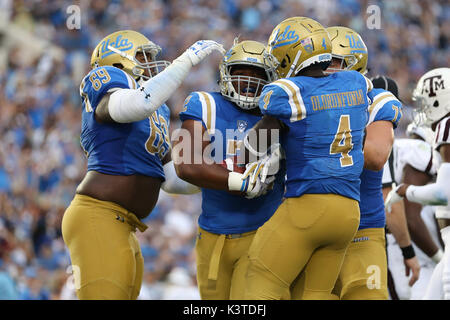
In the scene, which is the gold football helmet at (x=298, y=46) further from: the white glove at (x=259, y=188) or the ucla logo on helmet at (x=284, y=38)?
the white glove at (x=259, y=188)

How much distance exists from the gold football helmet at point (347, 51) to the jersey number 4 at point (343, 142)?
0.88 metres

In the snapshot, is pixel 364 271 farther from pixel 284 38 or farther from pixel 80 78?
pixel 80 78

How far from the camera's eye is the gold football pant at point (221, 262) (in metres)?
3.78

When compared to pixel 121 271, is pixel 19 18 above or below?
above

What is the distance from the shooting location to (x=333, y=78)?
356cm

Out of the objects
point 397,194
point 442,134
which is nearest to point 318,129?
point 442,134

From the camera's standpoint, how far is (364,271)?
409 cm

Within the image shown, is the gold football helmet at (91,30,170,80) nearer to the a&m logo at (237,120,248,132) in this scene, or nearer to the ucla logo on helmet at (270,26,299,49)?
the a&m logo at (237,120,248,132)

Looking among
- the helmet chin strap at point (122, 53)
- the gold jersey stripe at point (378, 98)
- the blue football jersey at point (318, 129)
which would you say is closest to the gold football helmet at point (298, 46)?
the blue football jersey at point (318, 129)

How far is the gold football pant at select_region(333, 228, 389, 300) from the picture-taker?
407 centimetres
